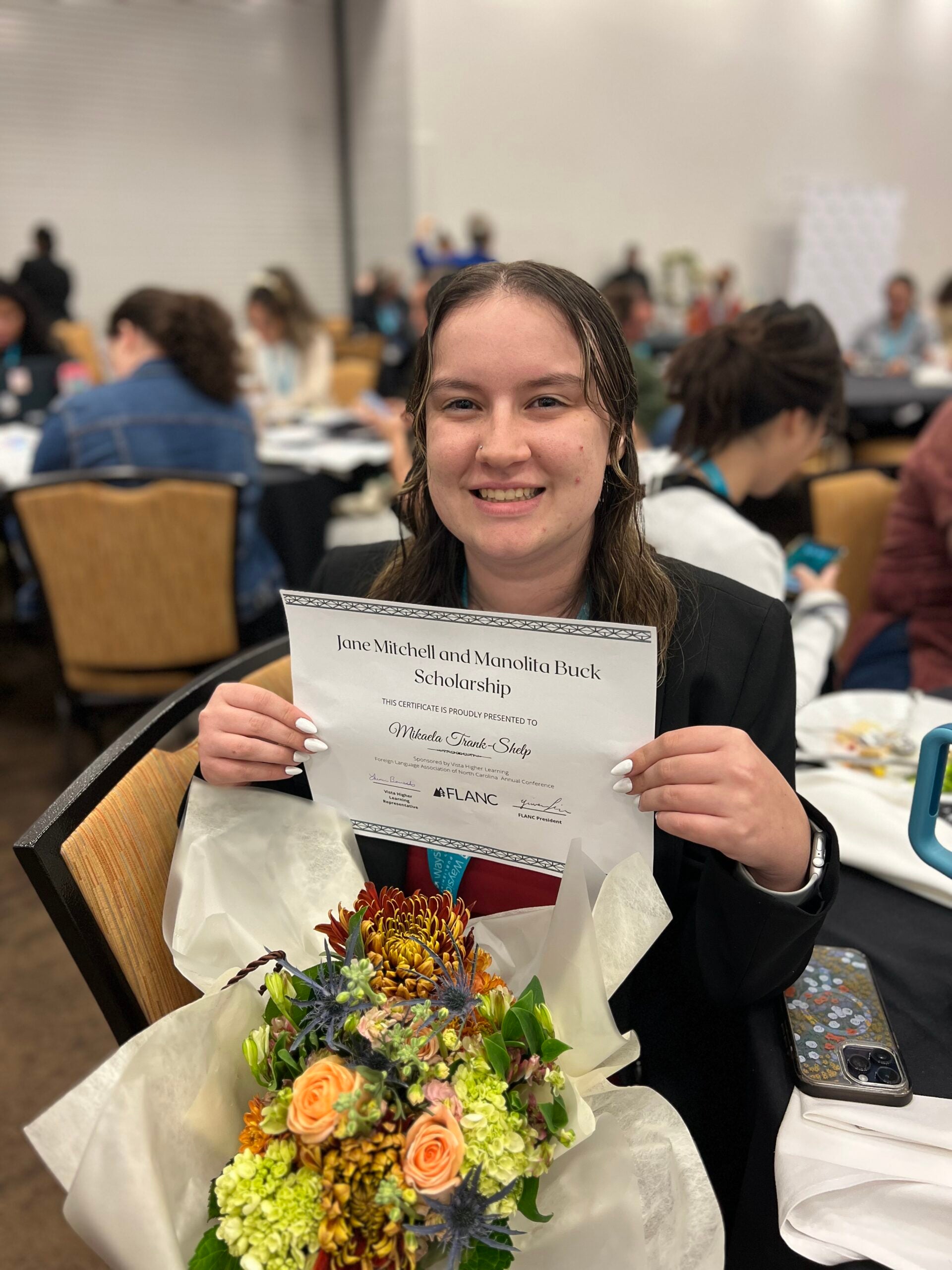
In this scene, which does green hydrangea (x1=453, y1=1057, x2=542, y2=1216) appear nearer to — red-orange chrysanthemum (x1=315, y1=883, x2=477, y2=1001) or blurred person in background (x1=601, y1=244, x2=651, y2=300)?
red-orange chrysanthemum (x1=315, y1=883, x2=477, y2=1001)

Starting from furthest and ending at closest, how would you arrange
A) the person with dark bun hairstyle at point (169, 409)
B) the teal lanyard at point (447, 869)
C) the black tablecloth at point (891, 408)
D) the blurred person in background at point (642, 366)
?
1. the black tablecloth at point (891, 408)
2. the blurred person in background at point (642, 366)
3. the person with dark bun hairstyle at point (169, 409)
4. the teal lanyard at point (447, 869)

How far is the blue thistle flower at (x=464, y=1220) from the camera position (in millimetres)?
578

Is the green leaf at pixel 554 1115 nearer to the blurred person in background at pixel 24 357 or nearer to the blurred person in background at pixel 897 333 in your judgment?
the blurred person in background at pixel 24 357

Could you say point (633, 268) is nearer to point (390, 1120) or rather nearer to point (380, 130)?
point (380, 130)

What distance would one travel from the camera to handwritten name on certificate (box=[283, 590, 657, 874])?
81 centimetres

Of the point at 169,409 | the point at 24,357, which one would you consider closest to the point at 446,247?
the point at 24,357

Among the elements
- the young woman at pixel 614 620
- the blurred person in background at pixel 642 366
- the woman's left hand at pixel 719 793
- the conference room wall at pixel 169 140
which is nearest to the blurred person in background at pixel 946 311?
the blurred person in background at pixel 642 366

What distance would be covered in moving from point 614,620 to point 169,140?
31.8 ft

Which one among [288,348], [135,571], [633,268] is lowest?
[633,268]

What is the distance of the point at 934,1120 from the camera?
0.76 m

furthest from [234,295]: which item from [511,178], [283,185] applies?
[511,178]

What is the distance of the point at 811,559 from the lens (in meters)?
2.12

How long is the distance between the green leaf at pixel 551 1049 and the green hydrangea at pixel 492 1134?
0.12 feet
